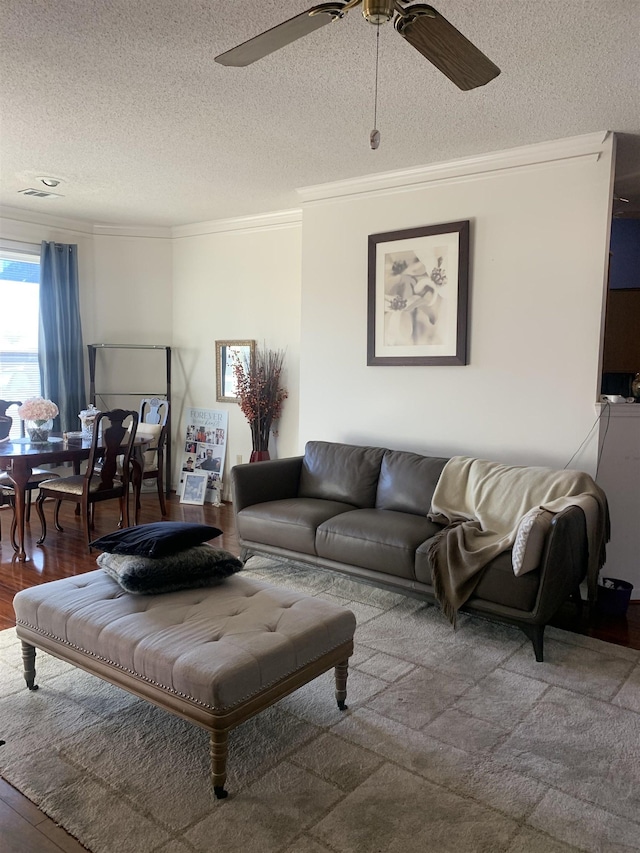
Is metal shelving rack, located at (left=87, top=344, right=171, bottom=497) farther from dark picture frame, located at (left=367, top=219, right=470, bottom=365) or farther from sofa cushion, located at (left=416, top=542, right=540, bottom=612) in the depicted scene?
sofa cushion, located at (left=416, top=542, right=540, bottom=612)

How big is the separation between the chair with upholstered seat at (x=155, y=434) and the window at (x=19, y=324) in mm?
1055

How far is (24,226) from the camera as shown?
5617 mm

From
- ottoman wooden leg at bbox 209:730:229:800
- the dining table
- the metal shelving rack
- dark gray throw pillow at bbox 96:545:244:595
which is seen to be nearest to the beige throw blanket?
dark gray throw pillow at bbox 96:545:244:595

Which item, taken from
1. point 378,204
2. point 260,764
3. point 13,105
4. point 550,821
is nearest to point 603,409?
point 378,204

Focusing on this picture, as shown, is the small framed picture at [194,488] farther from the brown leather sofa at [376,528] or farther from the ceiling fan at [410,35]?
the ceiling fan at [410,35]

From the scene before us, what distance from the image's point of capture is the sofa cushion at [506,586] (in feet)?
9.43

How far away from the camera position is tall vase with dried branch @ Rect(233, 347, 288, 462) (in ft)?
18.0

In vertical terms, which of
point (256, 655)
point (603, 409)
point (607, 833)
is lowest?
point (607, 833)

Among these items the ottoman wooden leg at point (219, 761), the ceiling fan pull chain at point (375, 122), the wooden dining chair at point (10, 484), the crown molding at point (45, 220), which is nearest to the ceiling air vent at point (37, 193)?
the crown molding at point (45, 220)

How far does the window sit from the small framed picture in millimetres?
1612

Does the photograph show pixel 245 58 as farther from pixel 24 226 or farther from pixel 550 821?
pixel 24 226

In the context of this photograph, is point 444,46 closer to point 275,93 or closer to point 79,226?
point 275,93

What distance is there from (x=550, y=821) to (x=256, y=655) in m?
1.03

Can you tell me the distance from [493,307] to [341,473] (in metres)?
1.50
